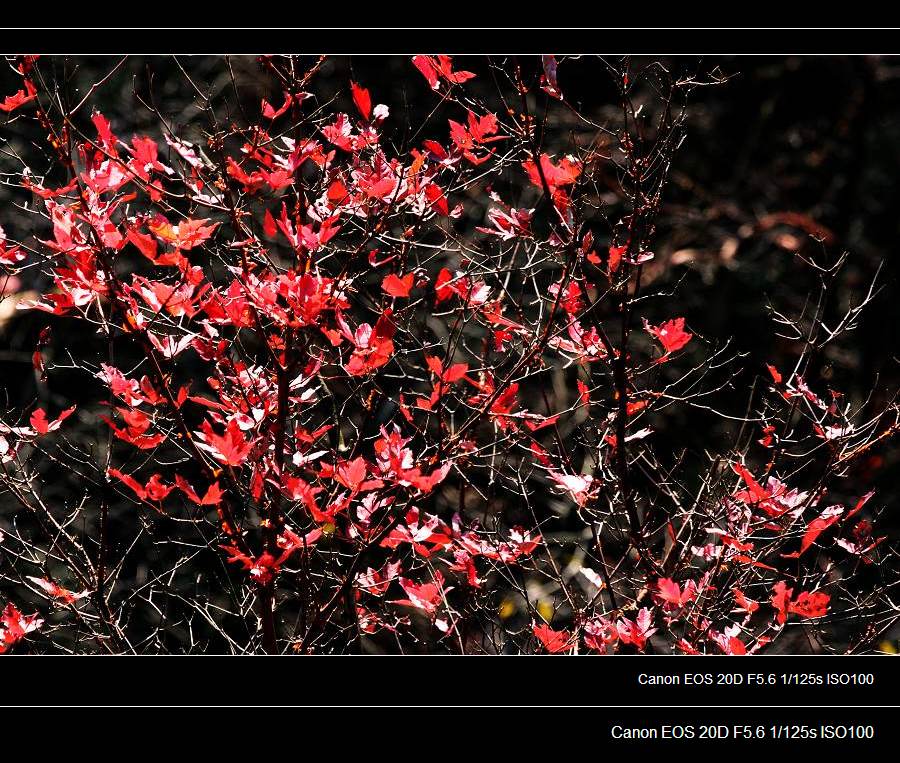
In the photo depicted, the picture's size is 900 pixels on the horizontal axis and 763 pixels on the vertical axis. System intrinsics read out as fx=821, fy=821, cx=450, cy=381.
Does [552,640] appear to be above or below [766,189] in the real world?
above

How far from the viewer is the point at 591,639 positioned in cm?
183

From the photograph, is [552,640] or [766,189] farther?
[766,189]

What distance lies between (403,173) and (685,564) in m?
1.14

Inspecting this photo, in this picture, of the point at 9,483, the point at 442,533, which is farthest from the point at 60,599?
the point at 442,533

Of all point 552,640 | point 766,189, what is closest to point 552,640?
point 552,640

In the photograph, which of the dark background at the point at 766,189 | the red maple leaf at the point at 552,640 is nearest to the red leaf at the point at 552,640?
the red maple leaf at the point at 552,640

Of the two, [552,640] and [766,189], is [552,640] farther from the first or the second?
[766,189]

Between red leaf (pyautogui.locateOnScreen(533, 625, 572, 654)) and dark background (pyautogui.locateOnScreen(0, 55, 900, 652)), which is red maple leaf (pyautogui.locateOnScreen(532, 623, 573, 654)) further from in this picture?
dark background (pyautogui.locateOnScreen(0, 55, 900, 652))

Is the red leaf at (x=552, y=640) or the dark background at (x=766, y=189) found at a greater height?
the red leaf at (x=552, y=640)

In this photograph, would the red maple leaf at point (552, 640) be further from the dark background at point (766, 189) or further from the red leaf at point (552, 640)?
the dark background at point (766, 189)

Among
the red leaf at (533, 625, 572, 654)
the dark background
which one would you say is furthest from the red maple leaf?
the dark background

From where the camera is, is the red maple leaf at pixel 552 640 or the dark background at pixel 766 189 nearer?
the red maple leaf at pixel 552 640

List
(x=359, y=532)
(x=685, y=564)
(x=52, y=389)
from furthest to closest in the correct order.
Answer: (x=52, y=389) < (x=685, y=564) < (x=359, y=532)
